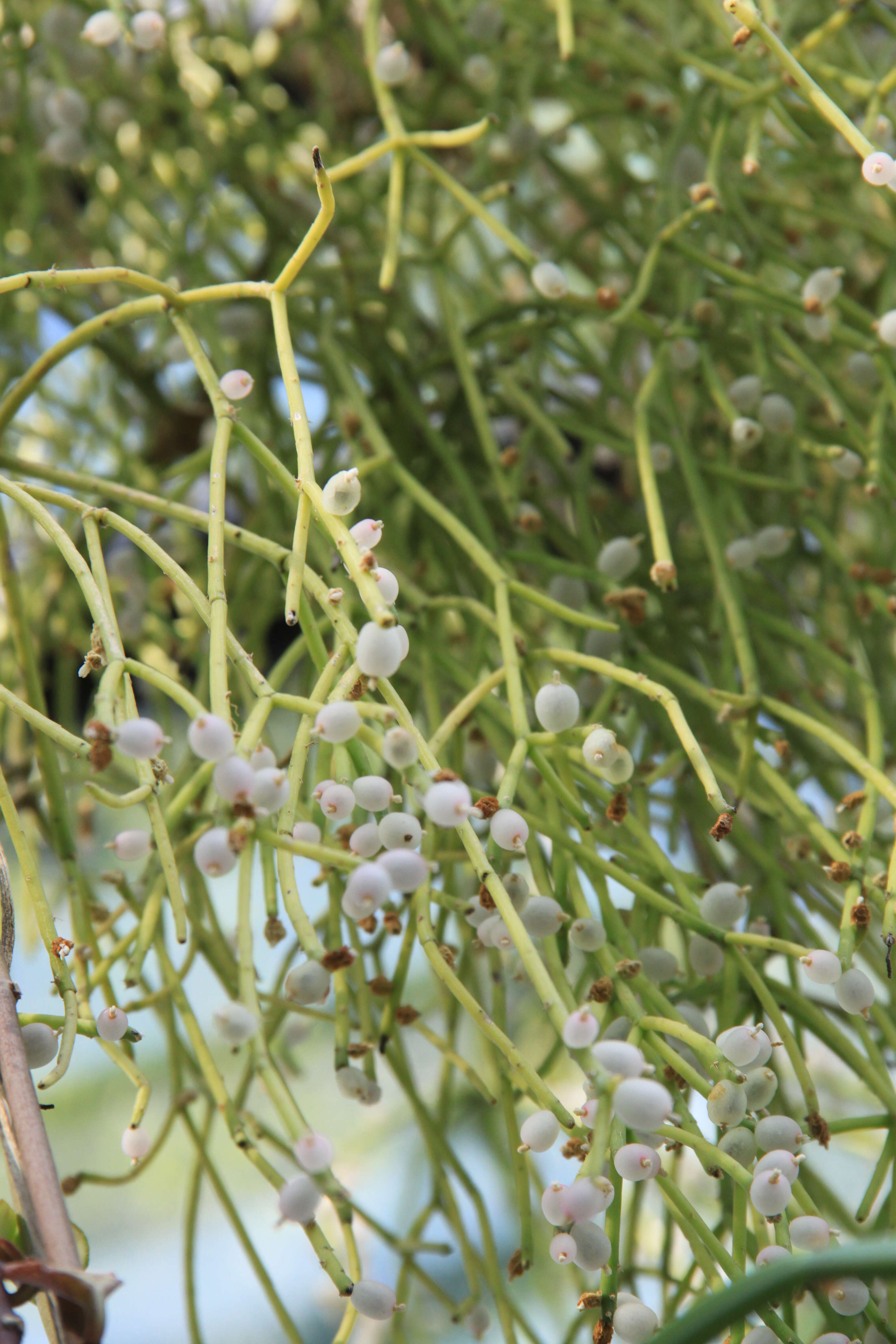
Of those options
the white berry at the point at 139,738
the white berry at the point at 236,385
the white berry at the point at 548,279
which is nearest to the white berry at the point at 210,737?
the white berry at the point at 139,738

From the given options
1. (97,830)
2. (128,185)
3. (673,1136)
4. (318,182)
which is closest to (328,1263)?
(673,1136)

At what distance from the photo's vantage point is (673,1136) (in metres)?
0.24

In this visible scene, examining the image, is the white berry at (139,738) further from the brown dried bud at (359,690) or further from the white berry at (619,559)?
the white berry at (619,559)

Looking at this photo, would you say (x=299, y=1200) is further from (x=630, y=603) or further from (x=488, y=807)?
(x=630, y=603)

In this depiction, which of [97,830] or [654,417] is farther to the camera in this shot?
[97,830]

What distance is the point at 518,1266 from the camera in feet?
0.97

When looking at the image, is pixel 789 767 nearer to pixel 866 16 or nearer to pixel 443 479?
pixel 443 479

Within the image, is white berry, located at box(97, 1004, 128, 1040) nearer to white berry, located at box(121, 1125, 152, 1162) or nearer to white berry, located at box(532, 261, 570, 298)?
white berry, located at box(121, 1125, 152, 1162)

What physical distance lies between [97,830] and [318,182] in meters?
0.56

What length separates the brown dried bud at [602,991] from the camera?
28cm

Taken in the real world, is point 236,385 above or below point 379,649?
above

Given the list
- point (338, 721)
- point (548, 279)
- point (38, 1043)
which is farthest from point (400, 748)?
point (548, 279)

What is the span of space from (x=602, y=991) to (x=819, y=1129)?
7cm

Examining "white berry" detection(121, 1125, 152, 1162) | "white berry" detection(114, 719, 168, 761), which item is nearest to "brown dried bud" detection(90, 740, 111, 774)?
"white berry" detection(114, 719, 168, 761)
